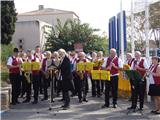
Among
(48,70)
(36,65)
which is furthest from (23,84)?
(48,70)

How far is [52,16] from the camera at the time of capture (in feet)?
254

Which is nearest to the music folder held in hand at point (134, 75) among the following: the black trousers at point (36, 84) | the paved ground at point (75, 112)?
the paved ground at point (75, 112)

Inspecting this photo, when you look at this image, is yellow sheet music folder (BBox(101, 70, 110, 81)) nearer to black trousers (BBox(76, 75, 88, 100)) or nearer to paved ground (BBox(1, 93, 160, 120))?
paved ground (BBox(1, 93, 160, 120))

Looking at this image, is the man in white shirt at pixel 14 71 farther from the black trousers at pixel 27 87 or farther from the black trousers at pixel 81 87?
the black trousers at pixel 81 87

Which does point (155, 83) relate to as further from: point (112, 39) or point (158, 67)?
point (112, 39)

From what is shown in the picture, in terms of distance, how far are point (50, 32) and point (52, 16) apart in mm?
27579

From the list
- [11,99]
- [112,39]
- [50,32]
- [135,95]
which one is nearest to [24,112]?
[11,99]

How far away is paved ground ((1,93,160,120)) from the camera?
1291 centimetres

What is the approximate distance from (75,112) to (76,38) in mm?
33655

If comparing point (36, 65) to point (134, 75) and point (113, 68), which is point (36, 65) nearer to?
point (113, 68)

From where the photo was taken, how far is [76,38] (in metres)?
47.4

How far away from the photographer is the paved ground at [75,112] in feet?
42.4

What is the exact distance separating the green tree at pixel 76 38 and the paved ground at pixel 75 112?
98.3 ft

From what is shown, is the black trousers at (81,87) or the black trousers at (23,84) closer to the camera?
the black trousers at (81,87)
